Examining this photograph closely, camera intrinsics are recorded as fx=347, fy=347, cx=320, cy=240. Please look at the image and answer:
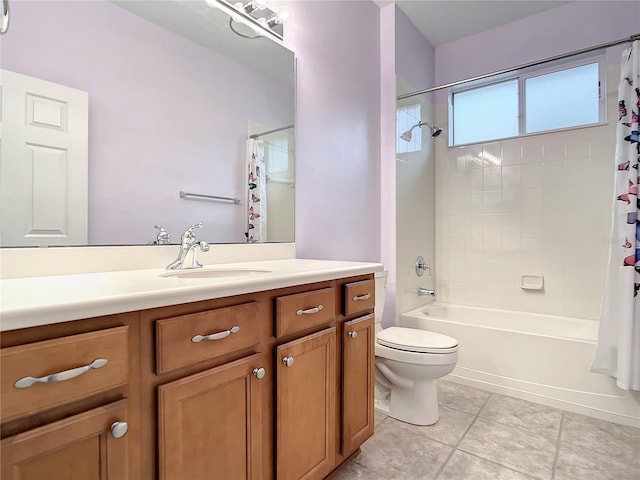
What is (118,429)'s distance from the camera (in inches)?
27.0

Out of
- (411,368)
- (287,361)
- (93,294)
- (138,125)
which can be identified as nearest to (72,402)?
(93,294)

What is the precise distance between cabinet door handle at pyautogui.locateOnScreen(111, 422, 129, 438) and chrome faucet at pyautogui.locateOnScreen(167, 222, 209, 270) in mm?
648

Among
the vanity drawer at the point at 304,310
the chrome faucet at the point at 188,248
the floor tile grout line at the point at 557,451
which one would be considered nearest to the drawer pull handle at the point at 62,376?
the vanity drawer at the point at 304,310

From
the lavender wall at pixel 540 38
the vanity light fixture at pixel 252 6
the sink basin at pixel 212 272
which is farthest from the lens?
the lavender wall at pixel 540 38

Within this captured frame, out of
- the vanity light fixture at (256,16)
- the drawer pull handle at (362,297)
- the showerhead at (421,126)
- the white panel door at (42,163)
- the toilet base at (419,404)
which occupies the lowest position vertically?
the toilet base at (419,404)

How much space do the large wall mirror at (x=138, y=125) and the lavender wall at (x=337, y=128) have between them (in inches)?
6.7

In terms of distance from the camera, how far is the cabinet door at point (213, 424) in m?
0.78

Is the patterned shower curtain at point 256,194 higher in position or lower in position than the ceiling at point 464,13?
lower

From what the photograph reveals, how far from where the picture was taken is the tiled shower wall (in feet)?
8.09

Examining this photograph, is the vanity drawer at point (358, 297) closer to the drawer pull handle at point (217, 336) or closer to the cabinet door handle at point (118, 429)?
the drawer pull handle at point (217, 336)

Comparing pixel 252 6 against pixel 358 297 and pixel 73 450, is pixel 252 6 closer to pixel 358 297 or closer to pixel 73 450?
pixel 358 297

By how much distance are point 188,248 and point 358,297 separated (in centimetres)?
69

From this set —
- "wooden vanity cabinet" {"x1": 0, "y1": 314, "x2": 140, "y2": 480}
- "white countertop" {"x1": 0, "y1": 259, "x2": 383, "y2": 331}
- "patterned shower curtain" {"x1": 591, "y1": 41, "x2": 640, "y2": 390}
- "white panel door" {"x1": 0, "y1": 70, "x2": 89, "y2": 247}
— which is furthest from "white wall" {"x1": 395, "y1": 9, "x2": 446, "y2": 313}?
"wooden vanity cabinet" {"x1": 0, "y1": 314, "x2": 140, "y2": 480}

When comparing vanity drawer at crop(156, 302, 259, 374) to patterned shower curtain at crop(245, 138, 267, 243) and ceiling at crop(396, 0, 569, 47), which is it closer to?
patterned shower curtain at crop(245, 138, 267, 243)
